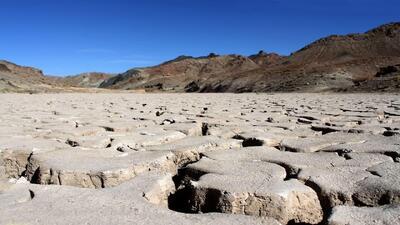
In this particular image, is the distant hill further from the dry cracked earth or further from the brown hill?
the dry cracked earth

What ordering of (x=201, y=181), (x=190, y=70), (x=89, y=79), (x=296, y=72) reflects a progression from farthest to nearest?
(x=89, y=79), (x=190, y=70), (x=296, y=72), (x=201, y=181)

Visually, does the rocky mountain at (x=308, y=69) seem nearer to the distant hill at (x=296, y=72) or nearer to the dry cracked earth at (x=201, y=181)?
the distant hill at (x=296, y=72)

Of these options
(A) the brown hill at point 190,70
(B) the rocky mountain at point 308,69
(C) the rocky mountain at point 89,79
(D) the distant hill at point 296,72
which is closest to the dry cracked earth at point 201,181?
(D) the distant hill at point 296,72

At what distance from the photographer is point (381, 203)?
6.08 feet

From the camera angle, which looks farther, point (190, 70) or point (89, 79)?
point (89, 79)

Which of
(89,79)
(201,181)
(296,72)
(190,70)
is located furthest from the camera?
(89,79)

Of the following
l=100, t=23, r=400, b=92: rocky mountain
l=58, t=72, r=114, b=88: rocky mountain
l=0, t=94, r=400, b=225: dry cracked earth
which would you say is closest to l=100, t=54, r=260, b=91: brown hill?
l=100, t=23, r=400, b=92: rocky mountain

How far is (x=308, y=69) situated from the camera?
35750mm

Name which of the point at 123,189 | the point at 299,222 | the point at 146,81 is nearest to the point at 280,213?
the point at 299,222

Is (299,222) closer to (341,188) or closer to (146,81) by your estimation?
(341,188)

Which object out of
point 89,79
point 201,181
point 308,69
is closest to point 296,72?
point 308,69

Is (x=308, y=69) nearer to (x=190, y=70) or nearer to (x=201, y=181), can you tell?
(x=201, y=181)

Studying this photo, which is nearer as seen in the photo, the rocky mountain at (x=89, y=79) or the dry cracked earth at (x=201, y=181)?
the dry cracked earth at (x=201, y=181)

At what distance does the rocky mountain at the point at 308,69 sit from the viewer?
100 feet
